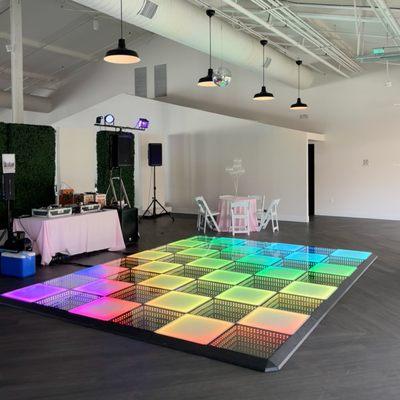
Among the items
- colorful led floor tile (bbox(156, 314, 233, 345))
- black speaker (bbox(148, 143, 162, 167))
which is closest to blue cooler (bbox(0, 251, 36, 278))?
colorful led floor tile (bbox(156, 314, 233, 345))

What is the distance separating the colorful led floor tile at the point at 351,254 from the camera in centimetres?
625

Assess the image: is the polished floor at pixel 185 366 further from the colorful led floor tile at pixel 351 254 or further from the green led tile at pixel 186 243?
the green led tile at pixel 186 243

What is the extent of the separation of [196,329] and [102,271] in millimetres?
2330

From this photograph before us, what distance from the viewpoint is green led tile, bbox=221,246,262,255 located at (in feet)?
22.0

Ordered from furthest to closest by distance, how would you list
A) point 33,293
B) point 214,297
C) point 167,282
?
point 167,282 → point 33,293 → point 214,297

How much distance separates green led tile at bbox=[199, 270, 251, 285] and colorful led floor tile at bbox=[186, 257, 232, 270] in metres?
0.30

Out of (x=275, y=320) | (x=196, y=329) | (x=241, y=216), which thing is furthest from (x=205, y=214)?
(x=196, y=329)

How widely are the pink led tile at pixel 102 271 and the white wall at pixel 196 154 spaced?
4433mm

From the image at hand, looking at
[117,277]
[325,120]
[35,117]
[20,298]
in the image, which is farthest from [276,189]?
[35,117]

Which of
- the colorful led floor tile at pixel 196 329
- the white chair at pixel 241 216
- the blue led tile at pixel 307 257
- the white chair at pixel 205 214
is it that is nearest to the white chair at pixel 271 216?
the white chair at pixel 241 216

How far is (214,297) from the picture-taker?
4449 mm

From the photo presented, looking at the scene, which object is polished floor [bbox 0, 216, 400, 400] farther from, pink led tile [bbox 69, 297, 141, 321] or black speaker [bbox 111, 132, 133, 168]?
black speaker [bbox 111, 132, 133, 168]

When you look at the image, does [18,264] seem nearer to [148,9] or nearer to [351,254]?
[148,9]

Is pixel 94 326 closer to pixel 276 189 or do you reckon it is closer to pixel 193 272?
pixel 193 272
